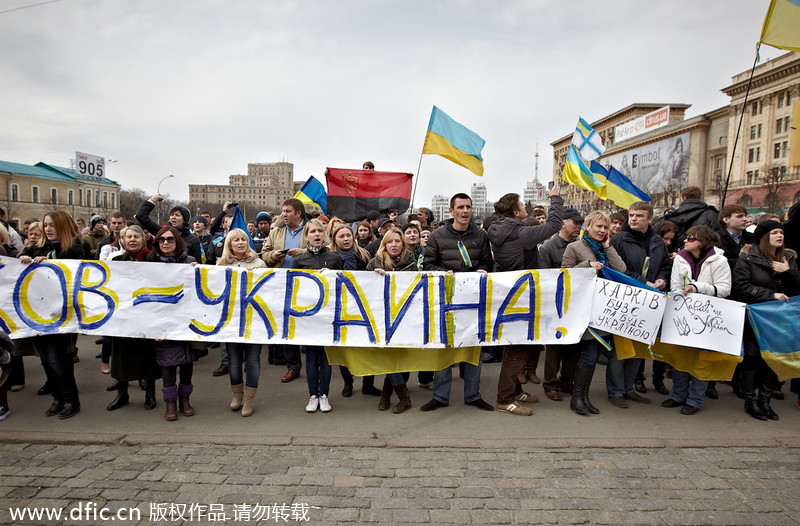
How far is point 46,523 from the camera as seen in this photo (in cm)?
306

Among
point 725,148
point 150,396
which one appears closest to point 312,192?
point 150,396

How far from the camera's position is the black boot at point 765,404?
5.02 m

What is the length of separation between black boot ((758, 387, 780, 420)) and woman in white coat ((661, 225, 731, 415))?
531 millimetres

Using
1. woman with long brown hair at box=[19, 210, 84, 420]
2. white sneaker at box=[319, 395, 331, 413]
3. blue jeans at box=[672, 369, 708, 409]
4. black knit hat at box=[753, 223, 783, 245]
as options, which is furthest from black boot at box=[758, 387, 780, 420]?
woman with long brown hair at box=[19, 210, 84, 420]

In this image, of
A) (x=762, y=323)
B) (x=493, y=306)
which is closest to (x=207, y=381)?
(x=493, y=306)

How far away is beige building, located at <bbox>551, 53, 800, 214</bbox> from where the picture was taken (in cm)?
5625

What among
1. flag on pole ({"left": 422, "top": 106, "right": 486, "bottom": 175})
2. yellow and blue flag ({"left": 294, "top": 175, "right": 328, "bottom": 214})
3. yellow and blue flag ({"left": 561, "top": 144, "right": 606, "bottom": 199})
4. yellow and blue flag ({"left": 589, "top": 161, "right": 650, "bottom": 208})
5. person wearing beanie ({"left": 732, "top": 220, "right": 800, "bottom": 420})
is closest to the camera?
person wearing beanie ({"left": 732, "top": 220, "right": 800, "bottom": 420})

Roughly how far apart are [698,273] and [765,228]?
38.2 inches

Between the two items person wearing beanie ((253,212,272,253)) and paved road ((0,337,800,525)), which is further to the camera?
person wearing beanie ((253,212,272,253))

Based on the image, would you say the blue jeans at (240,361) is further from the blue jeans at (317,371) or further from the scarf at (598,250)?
the scarf at (598,250)

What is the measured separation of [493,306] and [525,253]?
2.65ft

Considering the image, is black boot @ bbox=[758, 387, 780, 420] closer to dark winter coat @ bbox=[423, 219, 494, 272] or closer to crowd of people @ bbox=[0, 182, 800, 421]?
crowd of people @ bbox=[0, 182, 800, 421]

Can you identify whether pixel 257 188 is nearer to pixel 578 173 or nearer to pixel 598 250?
pixel 578 173

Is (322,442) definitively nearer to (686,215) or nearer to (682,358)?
(682,358)
